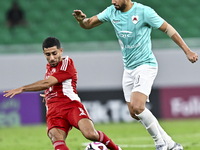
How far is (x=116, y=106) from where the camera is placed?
11.3 meters

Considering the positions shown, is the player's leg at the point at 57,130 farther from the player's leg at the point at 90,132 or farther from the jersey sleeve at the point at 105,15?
the jersey sleeve at the point at 105,15

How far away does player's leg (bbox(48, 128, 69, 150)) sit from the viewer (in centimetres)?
489

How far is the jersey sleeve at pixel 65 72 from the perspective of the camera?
5297 millimetres

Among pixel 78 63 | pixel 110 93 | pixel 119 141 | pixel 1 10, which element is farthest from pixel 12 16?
pixel 119 141

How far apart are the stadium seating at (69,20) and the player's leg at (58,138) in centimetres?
773

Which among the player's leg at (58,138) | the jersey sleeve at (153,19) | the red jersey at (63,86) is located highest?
the jersey sleeve at (153,19)

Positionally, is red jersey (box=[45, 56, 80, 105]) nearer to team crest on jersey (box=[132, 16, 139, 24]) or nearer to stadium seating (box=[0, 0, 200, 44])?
team crest on jersey (box=[132, 16, 139, 24])

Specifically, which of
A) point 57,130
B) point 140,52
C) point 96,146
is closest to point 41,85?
point 57,130

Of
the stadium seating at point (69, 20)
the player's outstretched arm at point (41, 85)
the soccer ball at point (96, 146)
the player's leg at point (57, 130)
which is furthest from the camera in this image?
the stadium seating at point (69, 20)

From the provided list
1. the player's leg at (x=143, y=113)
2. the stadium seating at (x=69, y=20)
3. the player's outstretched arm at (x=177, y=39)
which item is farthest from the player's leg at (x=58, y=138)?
the stadium seating at (x=69, y=20)

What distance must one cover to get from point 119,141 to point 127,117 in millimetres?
3802

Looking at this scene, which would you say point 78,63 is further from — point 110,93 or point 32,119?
point 32,119

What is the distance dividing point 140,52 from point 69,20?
7794mm

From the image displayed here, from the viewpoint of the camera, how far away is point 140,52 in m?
5.55
